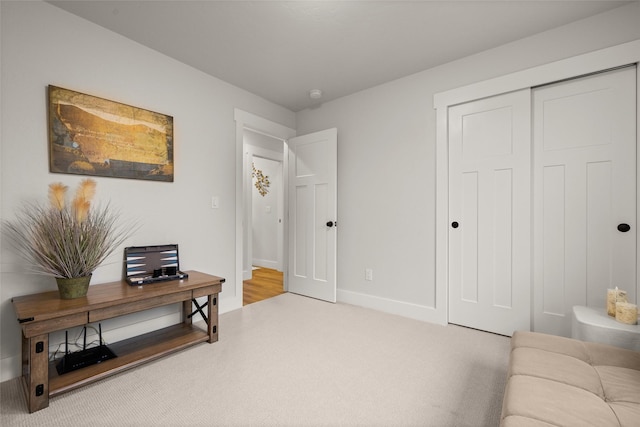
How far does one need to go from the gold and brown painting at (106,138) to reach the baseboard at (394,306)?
2276 mm

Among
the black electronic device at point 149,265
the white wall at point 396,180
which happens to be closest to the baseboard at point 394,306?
the white wall at point 396,180

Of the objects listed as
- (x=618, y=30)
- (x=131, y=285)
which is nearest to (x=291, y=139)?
(x=131, y=285)

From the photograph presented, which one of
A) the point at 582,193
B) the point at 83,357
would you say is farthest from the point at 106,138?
the point at 582,193

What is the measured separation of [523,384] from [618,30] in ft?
8.12

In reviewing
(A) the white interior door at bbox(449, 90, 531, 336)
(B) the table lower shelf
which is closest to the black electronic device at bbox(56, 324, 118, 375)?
(B) the table lower shelf

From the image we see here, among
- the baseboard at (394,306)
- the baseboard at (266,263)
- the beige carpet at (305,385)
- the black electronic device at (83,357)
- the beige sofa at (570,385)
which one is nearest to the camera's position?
the beige sofa at (570,385)

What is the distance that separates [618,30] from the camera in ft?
6.50

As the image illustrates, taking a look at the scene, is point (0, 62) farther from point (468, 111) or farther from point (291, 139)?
point (468, 111)

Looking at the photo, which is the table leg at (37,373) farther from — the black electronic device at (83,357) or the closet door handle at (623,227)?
the closet door handle at (623,227)

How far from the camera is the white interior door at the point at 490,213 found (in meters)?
2.36

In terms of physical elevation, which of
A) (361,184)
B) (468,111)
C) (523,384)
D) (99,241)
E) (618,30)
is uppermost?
(618,30)

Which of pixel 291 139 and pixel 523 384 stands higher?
pixel 291 139

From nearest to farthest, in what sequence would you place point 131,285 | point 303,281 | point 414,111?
point 131,285
point 414,111
point 303,281

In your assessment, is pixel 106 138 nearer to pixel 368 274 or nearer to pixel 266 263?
pixel 368 274
